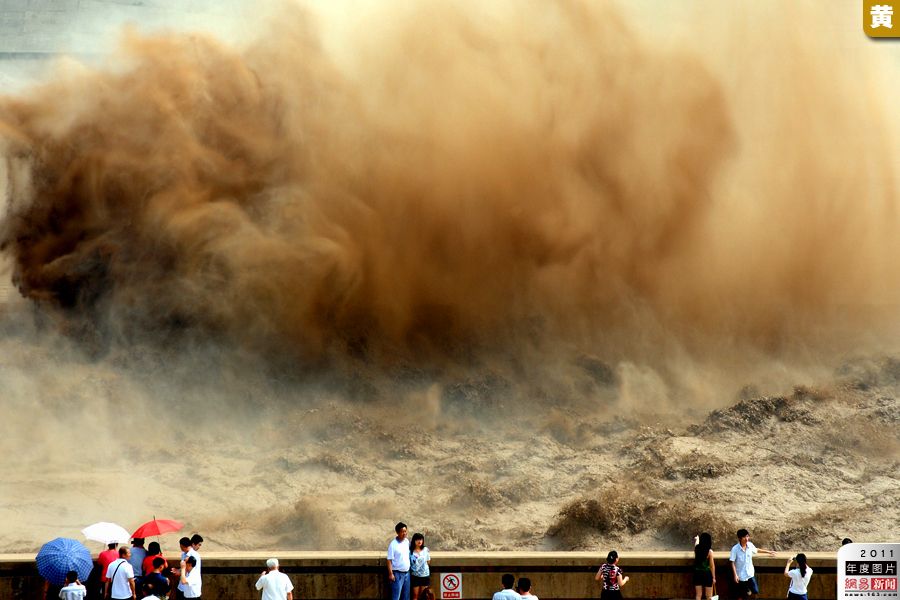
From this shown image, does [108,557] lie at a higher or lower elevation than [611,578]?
higher

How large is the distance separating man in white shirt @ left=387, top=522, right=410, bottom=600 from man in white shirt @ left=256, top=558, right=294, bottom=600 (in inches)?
46.4

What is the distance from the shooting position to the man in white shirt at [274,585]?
9156mm

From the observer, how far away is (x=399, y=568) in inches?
399

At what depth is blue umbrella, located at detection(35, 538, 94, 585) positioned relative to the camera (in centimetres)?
927

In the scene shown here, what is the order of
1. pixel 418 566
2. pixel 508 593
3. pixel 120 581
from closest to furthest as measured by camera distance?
1. pixel 508 593
2. pixel 120 581
3. pixel 418 566

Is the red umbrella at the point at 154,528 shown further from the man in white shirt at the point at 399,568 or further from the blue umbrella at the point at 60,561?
the man in white shirt at the point at 399,568

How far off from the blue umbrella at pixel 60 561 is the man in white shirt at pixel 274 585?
1583 millimetres

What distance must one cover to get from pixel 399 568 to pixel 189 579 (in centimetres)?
192

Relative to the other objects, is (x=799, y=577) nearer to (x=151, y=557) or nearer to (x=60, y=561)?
(x=151, y=557)

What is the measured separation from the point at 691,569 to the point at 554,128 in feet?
57.4

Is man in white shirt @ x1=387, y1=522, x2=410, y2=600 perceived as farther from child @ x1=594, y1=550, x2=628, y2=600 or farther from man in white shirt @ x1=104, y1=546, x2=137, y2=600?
man in white shirt @ x1=104, y1=546, x2=137, y2=600

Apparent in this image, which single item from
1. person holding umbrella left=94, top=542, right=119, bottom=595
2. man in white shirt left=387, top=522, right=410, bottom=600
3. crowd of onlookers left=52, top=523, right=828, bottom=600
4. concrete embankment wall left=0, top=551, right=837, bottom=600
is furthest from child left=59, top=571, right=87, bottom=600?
man in white shirt left=387, top=522, right=410, bottom=600

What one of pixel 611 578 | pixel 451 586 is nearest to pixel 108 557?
pixel 451 586

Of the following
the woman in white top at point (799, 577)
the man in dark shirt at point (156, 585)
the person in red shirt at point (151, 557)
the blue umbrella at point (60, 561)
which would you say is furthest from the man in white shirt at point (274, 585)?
the woman in white top at point (799, 577)
